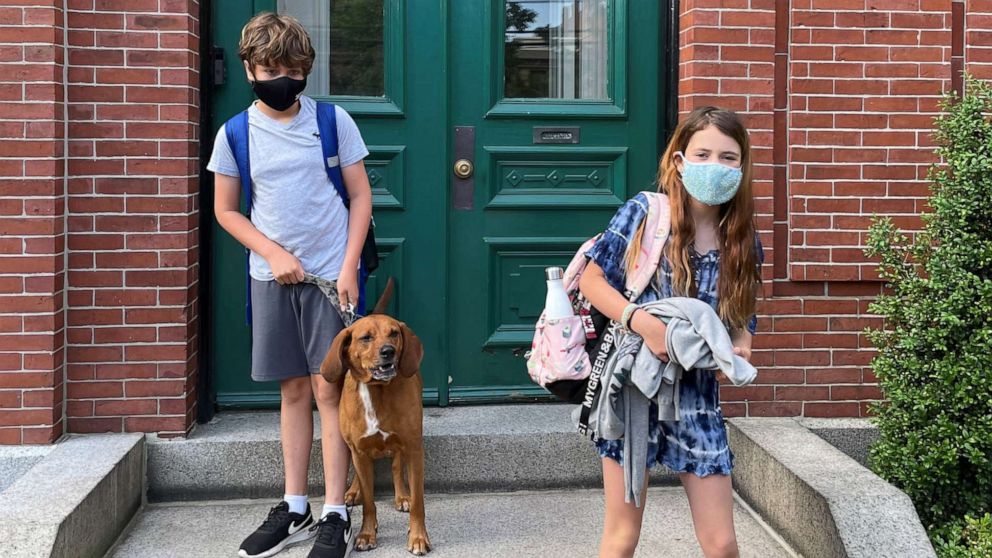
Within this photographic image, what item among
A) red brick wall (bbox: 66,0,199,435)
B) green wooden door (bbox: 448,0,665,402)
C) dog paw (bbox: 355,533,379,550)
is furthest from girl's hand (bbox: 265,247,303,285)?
green wooden door (bbox: 448,0,665,402)

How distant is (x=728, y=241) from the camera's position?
341 cm

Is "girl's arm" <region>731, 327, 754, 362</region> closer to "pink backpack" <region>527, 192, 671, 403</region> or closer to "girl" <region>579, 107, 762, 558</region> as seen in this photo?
"girl" <region>579, 107, 762, 558</region>

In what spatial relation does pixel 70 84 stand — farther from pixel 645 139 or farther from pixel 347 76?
pixel 645 139

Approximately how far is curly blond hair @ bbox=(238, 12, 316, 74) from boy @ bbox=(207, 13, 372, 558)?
0.33ft

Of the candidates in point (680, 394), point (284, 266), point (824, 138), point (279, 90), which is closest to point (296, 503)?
point (284, 266)

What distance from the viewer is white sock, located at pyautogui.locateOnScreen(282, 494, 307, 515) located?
15.1 ft

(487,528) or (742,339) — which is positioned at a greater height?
(742,339)

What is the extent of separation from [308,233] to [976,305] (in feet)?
8.91

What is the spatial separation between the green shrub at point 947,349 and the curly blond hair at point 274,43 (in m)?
2.51

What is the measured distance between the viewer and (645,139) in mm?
5703

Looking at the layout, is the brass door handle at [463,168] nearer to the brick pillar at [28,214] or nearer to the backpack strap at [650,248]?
the brick pillar at [28,214]

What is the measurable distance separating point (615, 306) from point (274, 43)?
185cm

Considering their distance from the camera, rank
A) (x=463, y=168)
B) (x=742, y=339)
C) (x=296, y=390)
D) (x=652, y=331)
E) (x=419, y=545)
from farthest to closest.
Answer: (x=463, y=168) < (x=296, y=390) < (x=419, y=545) < (x=742, y=339) < (x=652, y=331)

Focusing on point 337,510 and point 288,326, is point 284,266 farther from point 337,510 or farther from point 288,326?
point 337,510
